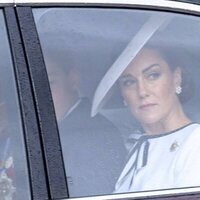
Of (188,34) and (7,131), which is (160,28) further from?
(7,131)

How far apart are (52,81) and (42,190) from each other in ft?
1.32

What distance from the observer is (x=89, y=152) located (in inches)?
121

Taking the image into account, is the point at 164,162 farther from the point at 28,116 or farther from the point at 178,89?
the point at 28,116

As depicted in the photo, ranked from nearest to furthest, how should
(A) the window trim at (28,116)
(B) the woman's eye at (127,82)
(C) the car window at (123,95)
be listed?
(A) the window trim at (28,116) < (C) the car window at (123,95) < (B) the woman's eye at (127,82)

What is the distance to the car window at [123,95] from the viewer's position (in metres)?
3.06

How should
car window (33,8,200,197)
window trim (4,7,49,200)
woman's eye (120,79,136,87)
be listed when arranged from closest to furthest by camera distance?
window trim (4,7,49,200) < car window (33,8,200,197) < woman's eye (120,79,136,87)

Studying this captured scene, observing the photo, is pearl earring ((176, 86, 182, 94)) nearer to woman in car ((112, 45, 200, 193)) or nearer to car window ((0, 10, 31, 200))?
woman in car ((112, 45, 200, 193))

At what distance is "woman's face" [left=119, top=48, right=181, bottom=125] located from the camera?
10.5ft

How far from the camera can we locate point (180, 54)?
3.29 m

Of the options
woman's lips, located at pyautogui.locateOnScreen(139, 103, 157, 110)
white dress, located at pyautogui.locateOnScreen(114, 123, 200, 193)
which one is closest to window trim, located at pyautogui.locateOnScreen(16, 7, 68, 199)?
white dress, located at pyautogui.locateOnScreen(114, 123, 200, 193)

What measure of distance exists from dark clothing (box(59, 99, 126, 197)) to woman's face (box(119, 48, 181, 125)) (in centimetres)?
15

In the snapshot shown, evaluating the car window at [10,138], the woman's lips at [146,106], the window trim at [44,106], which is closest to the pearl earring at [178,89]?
the woman's lips at [146,106]

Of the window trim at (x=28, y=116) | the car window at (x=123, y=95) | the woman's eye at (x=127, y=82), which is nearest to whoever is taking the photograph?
the window trim at (x=28, y=116)

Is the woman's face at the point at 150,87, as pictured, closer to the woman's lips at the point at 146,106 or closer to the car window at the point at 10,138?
the woman's lips at the point at 146,106
